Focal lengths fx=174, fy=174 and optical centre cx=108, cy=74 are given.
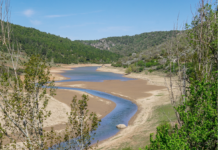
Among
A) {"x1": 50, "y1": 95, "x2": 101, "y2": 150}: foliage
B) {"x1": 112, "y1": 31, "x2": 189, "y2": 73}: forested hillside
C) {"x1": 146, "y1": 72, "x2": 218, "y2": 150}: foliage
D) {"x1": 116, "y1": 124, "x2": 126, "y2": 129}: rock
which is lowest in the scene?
{"x1": 116, "y1": 124, "x2": 126, "y2": 129}: rock

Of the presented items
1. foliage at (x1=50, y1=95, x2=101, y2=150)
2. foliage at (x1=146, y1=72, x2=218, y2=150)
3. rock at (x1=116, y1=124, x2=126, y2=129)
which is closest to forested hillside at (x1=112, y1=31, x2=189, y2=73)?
foliage at (x1=146, y1=72, x2=218, y2=150)

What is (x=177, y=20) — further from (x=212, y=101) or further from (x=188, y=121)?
(x=188, y=121)

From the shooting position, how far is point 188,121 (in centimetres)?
739

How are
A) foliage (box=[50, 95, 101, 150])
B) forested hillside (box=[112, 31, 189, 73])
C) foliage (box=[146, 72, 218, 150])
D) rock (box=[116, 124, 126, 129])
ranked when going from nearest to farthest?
foliage (box=[146, 72, 218, 150])
foliage (box=[50, 95, 101, 150])
forested hillside (box=[112, 31, 189, 73])
rock (box=[116, 124, 126, 129])

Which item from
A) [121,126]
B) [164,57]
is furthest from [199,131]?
[164,57]

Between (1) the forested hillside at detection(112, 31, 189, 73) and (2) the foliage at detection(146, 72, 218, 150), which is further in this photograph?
(1) the forested hillside at detection(112, 31, 189, 73)

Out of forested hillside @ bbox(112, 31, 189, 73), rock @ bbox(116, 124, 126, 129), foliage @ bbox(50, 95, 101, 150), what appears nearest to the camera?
foliage @ bbox(50, 95, 101, 150)

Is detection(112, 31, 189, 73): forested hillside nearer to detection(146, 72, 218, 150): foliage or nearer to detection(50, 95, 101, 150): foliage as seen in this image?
detection(146, 72, 218, 150): foliage

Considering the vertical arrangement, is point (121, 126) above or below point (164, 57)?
below

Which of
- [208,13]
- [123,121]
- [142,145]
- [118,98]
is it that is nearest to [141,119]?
[123,121]

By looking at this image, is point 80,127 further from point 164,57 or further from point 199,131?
point 164,57

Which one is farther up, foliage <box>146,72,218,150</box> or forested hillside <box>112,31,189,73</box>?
forested hillside <box>112,31,189,73</box>

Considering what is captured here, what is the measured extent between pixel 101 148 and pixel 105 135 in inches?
173

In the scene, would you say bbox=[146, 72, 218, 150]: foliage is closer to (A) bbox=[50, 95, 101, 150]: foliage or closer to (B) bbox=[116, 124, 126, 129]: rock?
(A) bbox=[50, 95, 101, 150]: foliage
